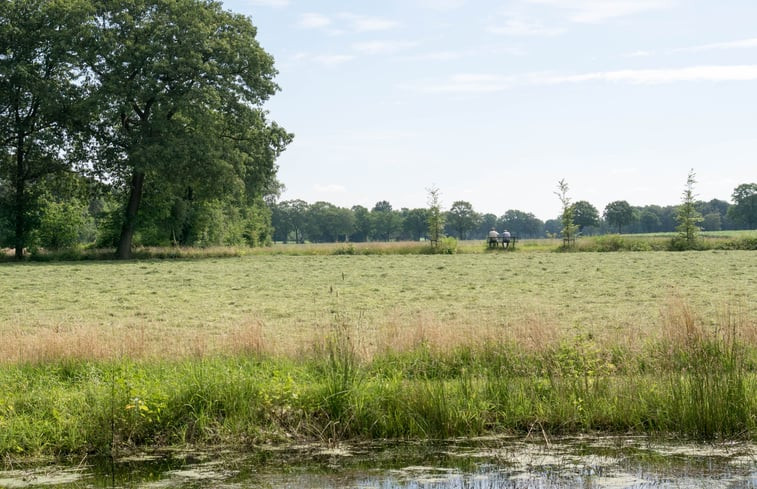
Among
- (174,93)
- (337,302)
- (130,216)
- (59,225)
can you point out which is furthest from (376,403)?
(59,225)

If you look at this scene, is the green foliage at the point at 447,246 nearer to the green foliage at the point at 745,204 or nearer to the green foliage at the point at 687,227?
the green foliage at the point at 687,227

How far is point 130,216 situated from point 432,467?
48.7 metres

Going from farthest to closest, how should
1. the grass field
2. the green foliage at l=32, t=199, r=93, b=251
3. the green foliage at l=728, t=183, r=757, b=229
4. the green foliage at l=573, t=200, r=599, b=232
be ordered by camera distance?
the green foliage at l=573, t=200, r=599, b=232, the green foliage at l=728, t=183, r=757, b=229, the green foliage at l=32, t=199, r=93, b=251, the grass field

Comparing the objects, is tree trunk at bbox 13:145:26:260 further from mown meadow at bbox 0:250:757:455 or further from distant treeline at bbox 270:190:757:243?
distant treeline at bbox 270:190:757:243

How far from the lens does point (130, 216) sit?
53000 millimetres

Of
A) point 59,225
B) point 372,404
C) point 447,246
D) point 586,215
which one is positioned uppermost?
point 586,215

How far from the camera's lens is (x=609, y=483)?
739 cm

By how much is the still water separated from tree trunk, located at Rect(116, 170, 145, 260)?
46.6 metres

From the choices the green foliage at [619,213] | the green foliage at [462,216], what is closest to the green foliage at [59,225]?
the green foliage at [462,216]

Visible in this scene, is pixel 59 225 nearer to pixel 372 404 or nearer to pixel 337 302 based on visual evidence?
pixel 337 302

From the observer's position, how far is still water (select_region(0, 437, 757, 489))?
297 inches

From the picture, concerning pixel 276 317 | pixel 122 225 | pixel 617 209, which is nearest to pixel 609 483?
pixel 276 317

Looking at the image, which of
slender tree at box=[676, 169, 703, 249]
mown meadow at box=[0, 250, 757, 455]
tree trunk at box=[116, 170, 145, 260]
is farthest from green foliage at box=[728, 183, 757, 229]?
mown meadow at box=[0, 250, 757, 455]

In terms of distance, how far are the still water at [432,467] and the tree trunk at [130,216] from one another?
46589 millimetres
